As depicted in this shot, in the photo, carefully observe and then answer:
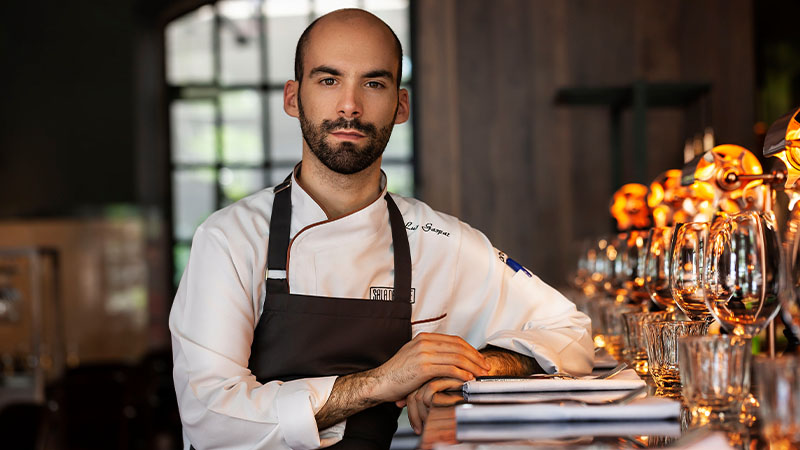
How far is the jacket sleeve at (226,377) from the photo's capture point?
3.74 feet

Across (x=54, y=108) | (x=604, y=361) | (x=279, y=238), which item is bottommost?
(x=604, y=361)

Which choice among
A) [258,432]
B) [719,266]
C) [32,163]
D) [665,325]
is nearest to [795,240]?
[719,266]

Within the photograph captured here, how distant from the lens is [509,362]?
1285mm

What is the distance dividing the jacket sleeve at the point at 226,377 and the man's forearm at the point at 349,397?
0.8 inches

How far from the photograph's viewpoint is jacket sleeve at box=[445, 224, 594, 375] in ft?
4.47

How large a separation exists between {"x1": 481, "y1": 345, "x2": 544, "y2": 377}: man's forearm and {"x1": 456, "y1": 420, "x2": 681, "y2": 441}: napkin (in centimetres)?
44

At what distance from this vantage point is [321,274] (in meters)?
1.39

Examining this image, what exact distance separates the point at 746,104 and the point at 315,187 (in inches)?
137

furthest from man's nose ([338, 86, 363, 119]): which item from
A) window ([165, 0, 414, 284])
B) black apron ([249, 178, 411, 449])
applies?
window ([165, 0, 414, 284])

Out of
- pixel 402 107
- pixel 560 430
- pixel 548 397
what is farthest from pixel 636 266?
pixel 560 430

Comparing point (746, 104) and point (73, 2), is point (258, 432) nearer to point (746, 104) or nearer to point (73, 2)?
point (746, 104)

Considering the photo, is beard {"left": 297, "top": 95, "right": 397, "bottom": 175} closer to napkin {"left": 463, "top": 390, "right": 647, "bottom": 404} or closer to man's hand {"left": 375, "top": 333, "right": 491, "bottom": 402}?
man's hand {"left": 375, "top": 333, "right": 491, "bottom": 402}

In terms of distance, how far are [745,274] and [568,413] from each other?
28 centimetres

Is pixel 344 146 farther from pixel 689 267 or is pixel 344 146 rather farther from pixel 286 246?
pixel 689 267
